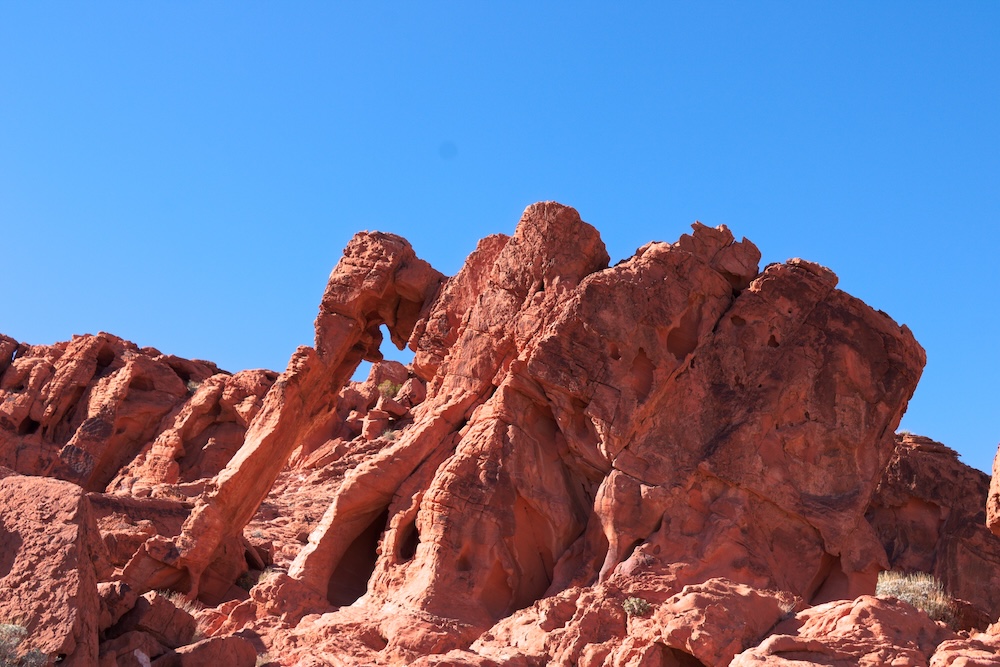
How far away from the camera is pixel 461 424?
67.7ft

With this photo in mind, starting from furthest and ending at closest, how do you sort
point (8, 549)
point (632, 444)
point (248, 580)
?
point (248, 580)
point (632, 444)
point (8, 549)

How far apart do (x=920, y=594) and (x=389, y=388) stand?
26152 millimetres

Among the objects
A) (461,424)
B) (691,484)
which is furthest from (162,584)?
(691,484)

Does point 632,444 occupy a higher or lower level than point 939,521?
lower

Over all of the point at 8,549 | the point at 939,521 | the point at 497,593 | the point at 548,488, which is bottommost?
the point at 8,549

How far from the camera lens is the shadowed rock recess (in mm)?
14656

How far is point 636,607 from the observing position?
15430 mm

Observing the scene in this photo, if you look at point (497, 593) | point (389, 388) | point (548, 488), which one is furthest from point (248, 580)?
point (389, 388)

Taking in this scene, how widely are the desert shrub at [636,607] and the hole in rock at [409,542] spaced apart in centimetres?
488

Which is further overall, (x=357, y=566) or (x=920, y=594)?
(x=357, y=566)

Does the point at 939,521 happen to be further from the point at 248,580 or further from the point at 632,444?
the point at 248,580

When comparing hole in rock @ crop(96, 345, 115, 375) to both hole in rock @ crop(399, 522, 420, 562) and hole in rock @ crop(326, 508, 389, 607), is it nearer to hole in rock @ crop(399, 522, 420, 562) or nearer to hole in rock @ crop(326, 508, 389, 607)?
hole in rock @ crop(326, 508, 389, 607)

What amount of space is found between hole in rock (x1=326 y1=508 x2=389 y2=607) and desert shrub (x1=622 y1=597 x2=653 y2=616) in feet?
19.1

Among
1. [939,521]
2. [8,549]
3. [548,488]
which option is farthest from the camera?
[939,521]
